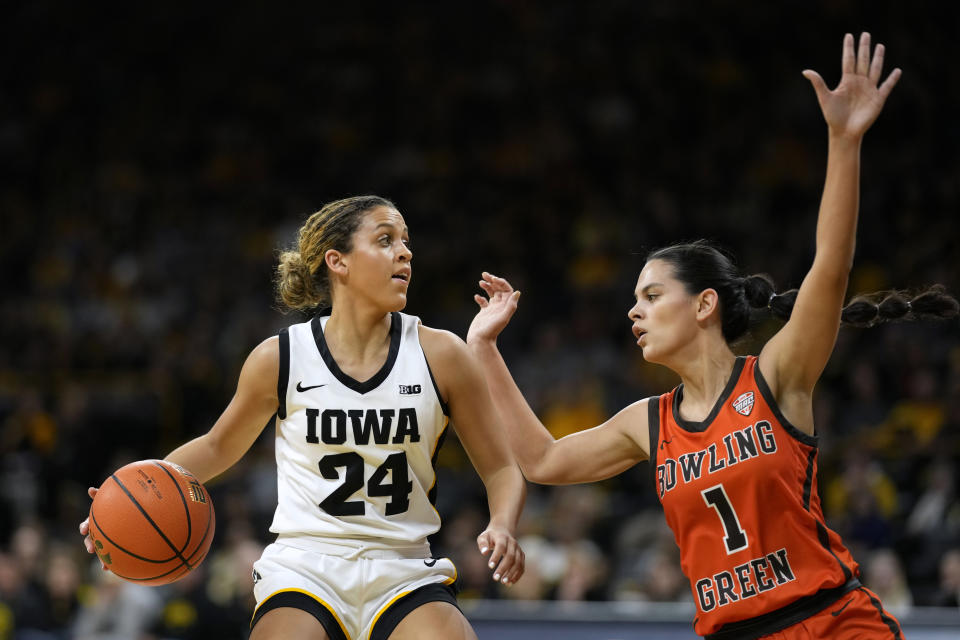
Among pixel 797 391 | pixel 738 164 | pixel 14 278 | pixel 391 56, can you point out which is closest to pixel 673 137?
pixel 738 164

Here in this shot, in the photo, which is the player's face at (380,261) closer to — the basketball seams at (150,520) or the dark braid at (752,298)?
the dark braid at (752,298)

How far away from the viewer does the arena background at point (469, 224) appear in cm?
847

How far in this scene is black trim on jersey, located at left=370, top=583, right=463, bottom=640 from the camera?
3.54 m

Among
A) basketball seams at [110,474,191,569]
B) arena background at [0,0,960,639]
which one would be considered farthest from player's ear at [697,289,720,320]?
arena background at [0,0,960,639]

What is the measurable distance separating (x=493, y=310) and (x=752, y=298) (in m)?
0.94

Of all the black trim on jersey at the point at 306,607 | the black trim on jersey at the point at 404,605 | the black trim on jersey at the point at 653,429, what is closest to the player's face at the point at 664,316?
the black trim on jersey at the point at 653,429

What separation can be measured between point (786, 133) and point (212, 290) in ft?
21.2

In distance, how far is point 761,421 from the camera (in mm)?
3334

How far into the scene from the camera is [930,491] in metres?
8.04

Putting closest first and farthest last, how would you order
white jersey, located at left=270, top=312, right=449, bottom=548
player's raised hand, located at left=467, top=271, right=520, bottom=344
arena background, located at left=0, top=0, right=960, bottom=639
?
white jersey, located at left=270, top=312, right=449, bottom=548 → player's raised hand, located at left=467, top=271, right=520, bottom=344 → arena background, located at left=0, top=0, right=960, bottom=639

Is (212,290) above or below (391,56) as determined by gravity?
below

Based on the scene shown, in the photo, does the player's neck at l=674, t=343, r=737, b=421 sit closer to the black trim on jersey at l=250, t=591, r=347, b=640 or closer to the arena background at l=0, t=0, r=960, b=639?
the black trim on jersey at l=250, t=591, r=347, b=640

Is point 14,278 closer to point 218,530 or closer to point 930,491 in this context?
point 218,530

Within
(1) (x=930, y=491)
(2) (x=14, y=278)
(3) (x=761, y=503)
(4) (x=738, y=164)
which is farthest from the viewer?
(2) (x=14, y=278)
